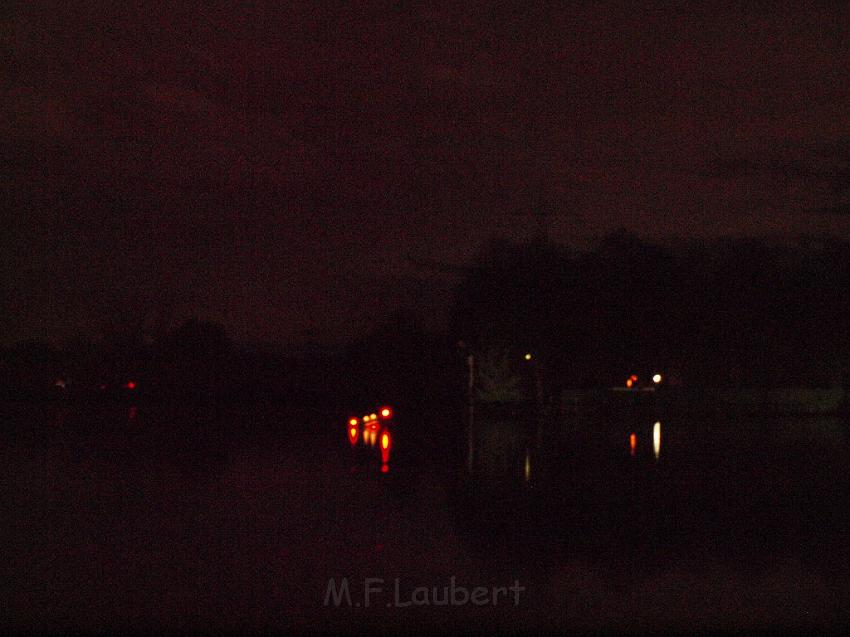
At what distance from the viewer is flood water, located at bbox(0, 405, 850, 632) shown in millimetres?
9211

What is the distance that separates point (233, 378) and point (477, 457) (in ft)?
244

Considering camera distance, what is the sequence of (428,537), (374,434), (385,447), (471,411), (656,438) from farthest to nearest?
(471,411) < (374,434) < (656,438) < (385,447) < (428,537)

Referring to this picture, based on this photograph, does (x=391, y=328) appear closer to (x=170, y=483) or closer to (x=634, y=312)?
(x=634, y=312)

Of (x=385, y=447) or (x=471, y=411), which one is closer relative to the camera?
(x=385, y=447)

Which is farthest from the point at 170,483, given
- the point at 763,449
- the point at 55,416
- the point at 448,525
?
the point at 55,416

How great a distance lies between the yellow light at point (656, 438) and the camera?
26641mm

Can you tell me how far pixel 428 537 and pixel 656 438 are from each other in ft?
63.6

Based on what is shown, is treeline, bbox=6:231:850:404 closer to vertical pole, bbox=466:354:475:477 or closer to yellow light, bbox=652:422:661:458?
vertical pole, bbox=466:354:475:477

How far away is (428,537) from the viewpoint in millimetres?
13102

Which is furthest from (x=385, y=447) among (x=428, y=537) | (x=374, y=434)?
(x=428, y=537)

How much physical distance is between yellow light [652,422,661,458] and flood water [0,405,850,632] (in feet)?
1.31

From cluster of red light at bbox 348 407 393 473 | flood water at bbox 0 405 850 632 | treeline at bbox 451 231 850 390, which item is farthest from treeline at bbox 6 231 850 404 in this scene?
flood water at bbox 0 405 850 632

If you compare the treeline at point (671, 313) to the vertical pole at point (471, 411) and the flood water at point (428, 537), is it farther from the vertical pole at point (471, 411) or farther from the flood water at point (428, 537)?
the flood water at point (428, 537)

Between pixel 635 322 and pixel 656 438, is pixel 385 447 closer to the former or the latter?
pixel 656 438
